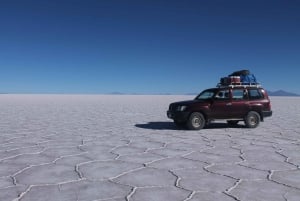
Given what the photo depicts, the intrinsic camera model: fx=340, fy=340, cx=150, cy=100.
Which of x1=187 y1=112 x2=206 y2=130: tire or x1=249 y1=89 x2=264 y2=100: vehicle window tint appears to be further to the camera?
x1=249 y1=89 x2=264 y2=100: vehicle window tint

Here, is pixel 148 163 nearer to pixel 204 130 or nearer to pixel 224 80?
pixel 204 130

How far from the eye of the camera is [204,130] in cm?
1299

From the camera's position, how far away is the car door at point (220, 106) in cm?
1314

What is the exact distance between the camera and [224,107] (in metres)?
13.3

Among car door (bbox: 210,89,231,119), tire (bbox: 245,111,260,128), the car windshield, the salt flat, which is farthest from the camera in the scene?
the car windshield

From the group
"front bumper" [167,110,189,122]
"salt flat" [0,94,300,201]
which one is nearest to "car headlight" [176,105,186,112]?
"front bumper" [167,110,189,122]

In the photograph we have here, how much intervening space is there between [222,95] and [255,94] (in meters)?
1.45

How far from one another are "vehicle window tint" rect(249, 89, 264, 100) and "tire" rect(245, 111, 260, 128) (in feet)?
2.04

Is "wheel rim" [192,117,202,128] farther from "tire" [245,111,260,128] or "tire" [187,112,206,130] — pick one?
"tire" [245,111,260,128]

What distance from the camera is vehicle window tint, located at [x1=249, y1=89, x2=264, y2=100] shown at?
1373 centimetres

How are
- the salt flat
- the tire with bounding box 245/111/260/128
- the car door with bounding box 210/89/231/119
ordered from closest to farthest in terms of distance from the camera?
the salt flat < the car door with bounding box 210/89/231/119 < the tire with bounding box 245/111/260/128

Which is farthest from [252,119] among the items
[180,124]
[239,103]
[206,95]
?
[180,124]

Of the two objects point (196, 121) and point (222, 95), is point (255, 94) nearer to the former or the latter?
point (222, 95)

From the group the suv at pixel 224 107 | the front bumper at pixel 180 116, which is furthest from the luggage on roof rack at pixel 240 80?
the front bumper at pixel 180 116
